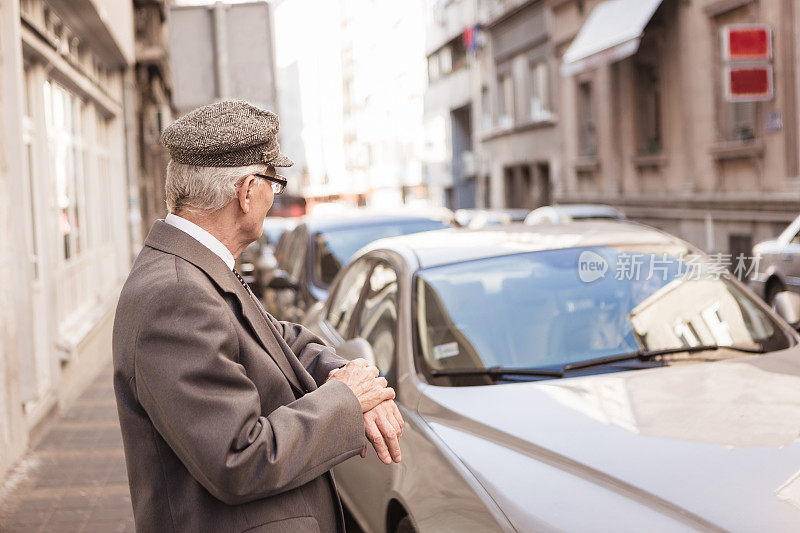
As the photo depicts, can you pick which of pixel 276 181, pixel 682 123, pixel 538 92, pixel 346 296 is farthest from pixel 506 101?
pixel 276 181

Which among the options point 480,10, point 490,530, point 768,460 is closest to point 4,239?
point 490,530

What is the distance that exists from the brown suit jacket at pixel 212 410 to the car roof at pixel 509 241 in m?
2.55

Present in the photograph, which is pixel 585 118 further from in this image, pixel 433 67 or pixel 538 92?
pixel 433 67

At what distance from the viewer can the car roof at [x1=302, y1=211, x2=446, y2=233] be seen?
9.64 metres

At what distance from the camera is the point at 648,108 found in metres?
25.2

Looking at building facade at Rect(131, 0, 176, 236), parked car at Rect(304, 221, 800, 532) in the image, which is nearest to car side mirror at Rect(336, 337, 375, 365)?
parked car at Rect(304, 221, 800, 532)

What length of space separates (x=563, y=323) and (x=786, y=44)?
1519cm

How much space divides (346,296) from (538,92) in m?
28.9

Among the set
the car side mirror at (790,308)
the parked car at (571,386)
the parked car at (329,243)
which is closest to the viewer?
the parked car at (571,386)

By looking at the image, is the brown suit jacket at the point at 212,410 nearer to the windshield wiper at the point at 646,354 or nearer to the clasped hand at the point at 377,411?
the clasped hand at the point at 377,411

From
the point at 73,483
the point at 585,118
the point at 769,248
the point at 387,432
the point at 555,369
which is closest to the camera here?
the point at 387,432

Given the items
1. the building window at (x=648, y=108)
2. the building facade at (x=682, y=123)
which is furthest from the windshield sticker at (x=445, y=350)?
the building window at (x=648, y=108)

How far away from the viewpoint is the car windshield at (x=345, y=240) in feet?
30.3

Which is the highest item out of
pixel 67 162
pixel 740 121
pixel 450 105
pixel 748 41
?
pixel 450 105
